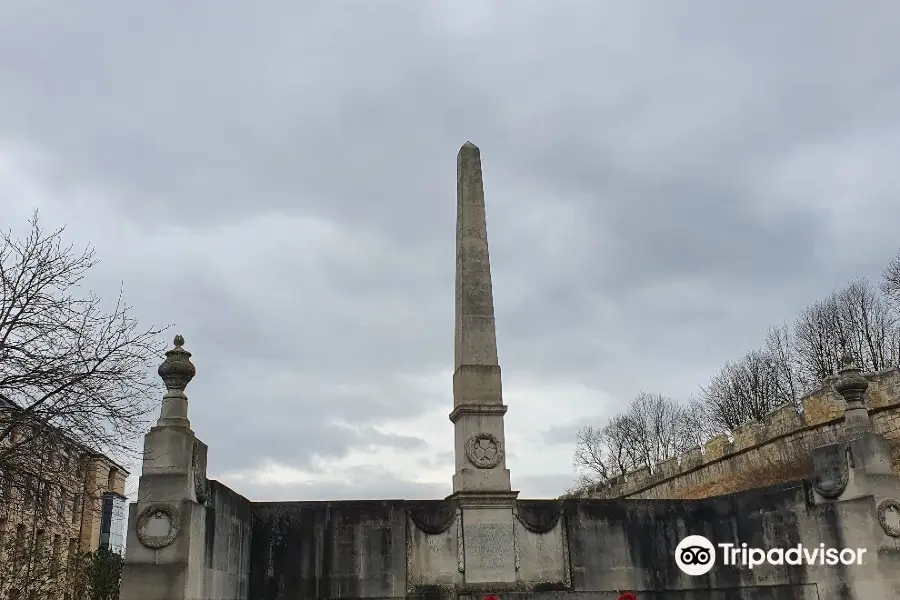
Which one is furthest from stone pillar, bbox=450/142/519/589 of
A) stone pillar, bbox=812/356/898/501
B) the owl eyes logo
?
stone pillar, bbox=812/356/898/501

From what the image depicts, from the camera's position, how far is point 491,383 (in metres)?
13.5

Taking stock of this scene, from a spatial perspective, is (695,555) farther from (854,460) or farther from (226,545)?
(226,545)

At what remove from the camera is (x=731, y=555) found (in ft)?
44.0

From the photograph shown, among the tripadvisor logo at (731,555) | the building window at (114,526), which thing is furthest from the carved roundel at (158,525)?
the building window at (114,526)

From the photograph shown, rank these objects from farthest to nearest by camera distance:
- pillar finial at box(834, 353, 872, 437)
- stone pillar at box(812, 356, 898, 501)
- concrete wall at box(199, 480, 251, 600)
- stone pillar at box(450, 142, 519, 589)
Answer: stone pillar at box(450, 142, 519, 589)
pillar finial at box(834, 353, 872, 437)
stone pillar at box(812, 356, 898, 501)
concrete wall at box(199, 480, 251, 600)

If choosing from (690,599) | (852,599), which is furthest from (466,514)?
(852,599)

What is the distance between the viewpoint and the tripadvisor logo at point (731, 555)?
A: 42.2 ft

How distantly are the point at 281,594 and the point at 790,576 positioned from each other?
27.4 feet

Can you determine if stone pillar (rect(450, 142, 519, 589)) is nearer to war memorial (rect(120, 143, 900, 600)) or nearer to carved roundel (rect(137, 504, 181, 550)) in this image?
war memorial (rect(120, 143, 900, 600))

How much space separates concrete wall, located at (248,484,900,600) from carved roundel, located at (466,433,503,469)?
0.89 meters

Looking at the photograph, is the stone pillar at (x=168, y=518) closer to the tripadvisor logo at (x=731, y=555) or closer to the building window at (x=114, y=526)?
the tripadvisor logo at (x=731, y=555)

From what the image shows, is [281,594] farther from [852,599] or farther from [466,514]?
[852,599]

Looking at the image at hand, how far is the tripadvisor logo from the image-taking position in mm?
12867

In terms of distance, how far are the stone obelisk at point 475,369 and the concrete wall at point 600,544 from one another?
0.71 metres
